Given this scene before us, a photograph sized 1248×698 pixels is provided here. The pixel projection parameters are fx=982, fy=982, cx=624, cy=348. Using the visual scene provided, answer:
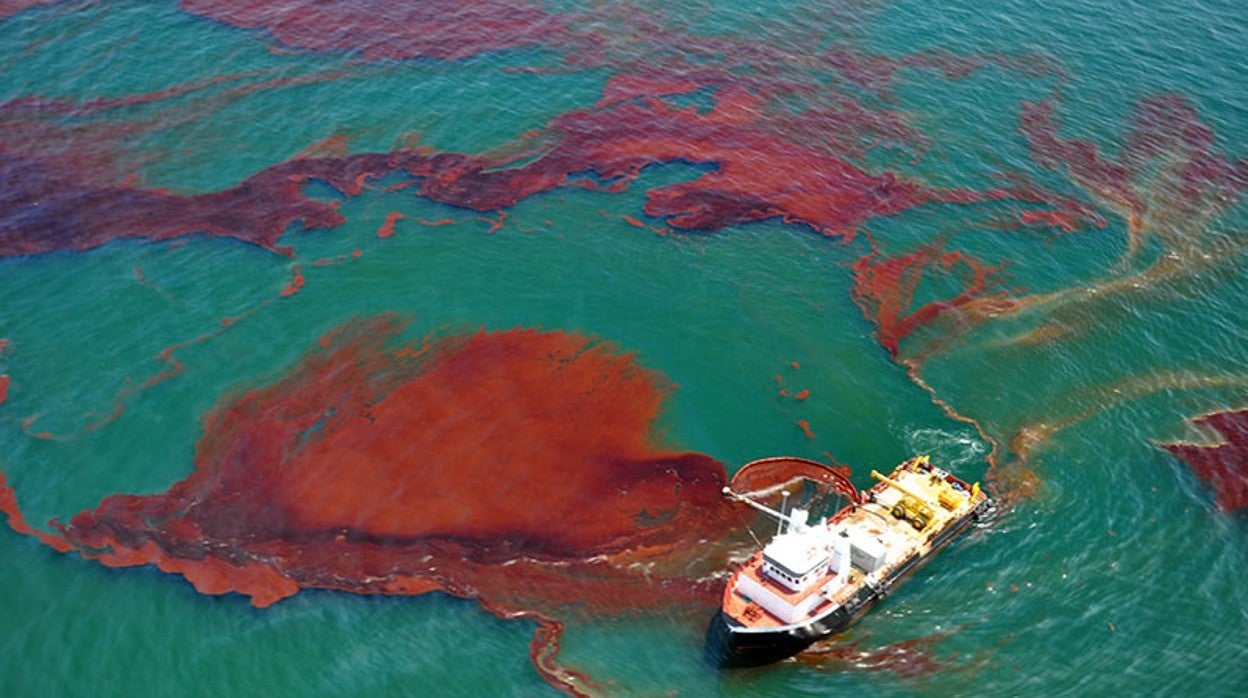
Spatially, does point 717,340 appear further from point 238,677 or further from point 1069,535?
point 238,677

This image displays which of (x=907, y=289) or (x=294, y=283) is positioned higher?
(x=907, y=289)

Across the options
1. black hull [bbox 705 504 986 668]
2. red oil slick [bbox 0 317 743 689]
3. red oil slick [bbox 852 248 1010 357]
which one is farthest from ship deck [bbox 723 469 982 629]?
red oil slick [bbox 852 248 1010 357]

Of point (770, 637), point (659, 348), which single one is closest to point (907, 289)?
point (659, 348)

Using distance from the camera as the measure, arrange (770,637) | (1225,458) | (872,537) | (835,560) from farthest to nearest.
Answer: (1225,458), (872,537), (835,560), (770,637)

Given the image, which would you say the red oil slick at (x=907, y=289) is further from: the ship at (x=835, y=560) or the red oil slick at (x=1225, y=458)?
the red oil slick at (x=1225, y=458)

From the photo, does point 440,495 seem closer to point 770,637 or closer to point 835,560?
point 770,637

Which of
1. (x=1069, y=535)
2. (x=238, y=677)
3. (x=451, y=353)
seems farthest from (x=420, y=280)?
(x=1069, y=535)
